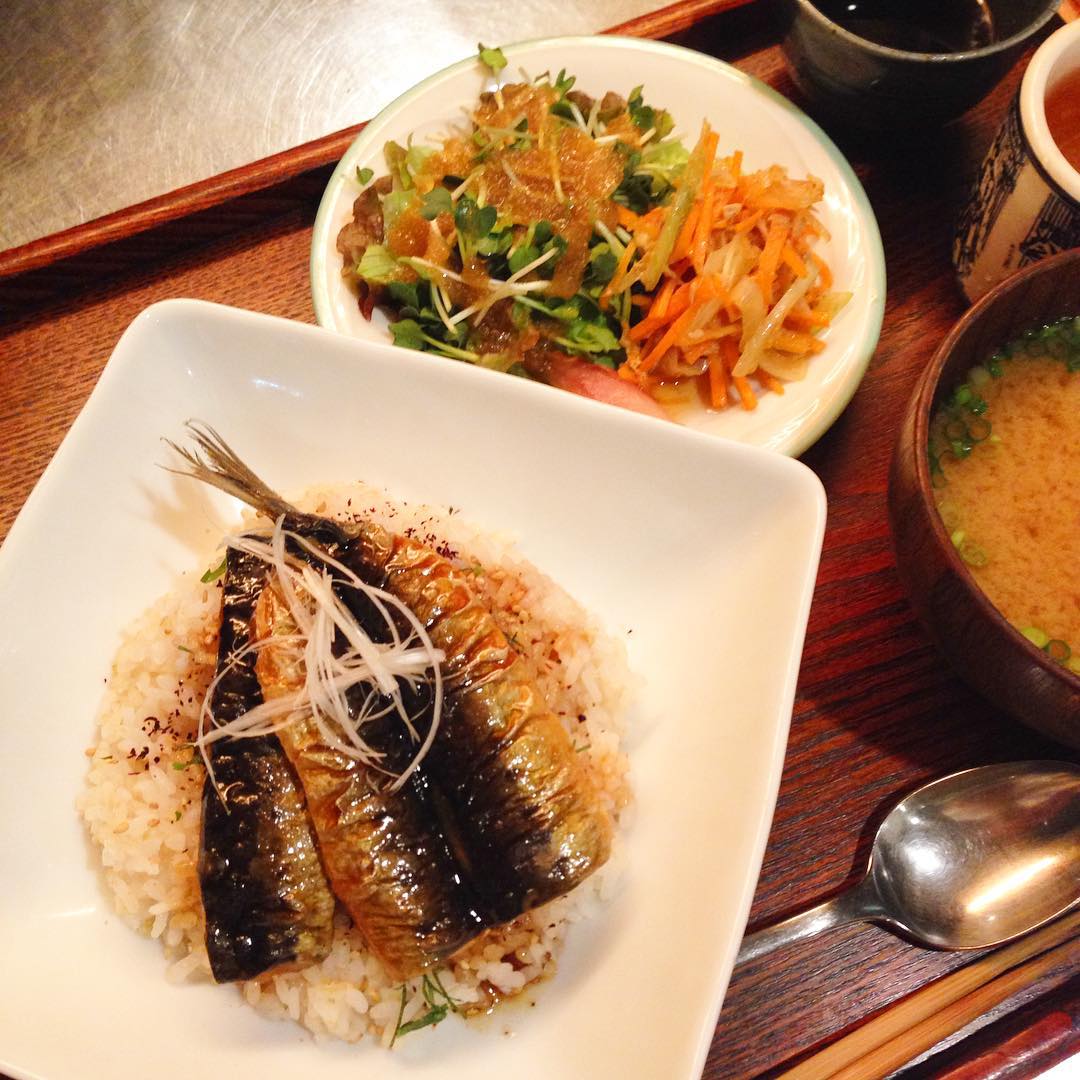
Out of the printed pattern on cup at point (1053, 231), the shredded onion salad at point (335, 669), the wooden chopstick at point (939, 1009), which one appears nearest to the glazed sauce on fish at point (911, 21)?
the printed pattern on cup at point (1053, 231)

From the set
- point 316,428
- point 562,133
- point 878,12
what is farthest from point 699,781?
point 878,12

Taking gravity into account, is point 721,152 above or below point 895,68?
below

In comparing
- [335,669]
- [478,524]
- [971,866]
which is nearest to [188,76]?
[478,524]

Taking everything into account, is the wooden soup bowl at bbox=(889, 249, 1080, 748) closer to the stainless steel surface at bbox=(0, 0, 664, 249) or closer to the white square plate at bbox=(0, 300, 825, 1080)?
the white square plate at bbox=(0, 300, 825, 1080)

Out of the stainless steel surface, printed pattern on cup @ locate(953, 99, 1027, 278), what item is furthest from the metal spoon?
the stainless steel surface

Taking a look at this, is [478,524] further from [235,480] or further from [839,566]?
[839,566]

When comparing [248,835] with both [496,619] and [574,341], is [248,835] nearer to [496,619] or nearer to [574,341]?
[496,619]

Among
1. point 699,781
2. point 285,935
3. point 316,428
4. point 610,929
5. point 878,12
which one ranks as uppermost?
point 878,12
